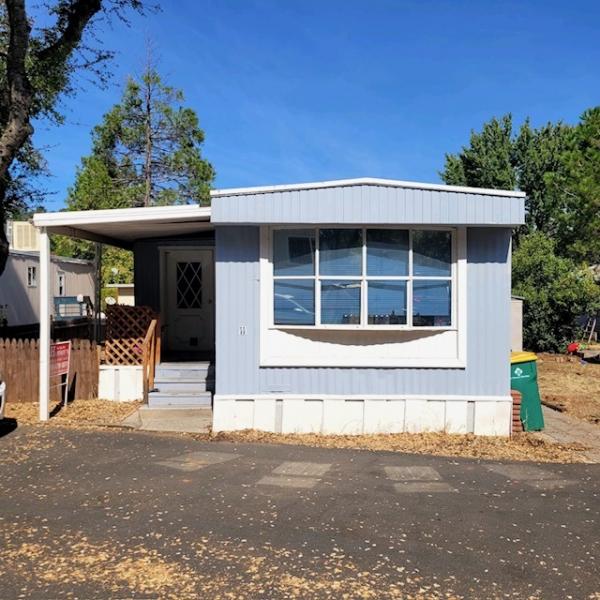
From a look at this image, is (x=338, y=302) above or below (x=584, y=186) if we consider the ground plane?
below

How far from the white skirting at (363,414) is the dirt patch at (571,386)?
2.40 meters

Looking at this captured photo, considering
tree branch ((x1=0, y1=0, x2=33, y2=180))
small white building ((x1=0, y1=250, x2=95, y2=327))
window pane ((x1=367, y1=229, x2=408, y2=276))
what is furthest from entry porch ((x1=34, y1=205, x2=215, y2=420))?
small white building ((x1=0, y1=250, x2=95, y2=327))

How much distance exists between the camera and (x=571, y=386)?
12.5m

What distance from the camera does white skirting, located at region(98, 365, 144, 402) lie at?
9.96 m

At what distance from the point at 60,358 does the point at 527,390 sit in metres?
6.87

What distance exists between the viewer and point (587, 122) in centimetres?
1962

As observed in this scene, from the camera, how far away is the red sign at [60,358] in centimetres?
898

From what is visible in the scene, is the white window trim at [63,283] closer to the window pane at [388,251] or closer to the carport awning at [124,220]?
the carport awning at [124,220]

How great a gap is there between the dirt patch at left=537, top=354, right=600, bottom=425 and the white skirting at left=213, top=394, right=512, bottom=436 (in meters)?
2.40

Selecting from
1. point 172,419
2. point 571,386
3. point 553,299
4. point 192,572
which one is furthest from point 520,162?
point 192,572

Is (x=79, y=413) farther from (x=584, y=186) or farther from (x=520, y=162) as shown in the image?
(x=520, y=162)

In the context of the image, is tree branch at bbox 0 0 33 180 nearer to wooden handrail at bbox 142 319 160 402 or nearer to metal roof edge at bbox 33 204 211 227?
metal roof edge at bbox 33 204 211 227

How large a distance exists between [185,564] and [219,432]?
3.90 m

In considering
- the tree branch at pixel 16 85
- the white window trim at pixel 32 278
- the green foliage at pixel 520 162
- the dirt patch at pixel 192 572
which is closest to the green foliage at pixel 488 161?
the green foliage at pixel 520 162
